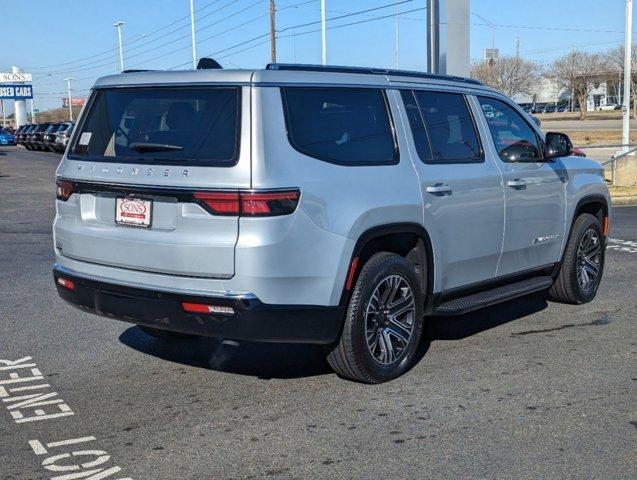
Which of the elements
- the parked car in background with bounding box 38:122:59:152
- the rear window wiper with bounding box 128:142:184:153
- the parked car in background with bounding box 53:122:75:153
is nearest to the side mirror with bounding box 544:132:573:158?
the rear window wiper with bounding box 128:142:184:153

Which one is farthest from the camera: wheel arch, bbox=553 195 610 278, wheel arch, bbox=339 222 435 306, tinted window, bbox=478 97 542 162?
wheel arch, bbox=553 195 610 278

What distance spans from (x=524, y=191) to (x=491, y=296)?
90cm

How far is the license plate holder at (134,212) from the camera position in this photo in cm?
488

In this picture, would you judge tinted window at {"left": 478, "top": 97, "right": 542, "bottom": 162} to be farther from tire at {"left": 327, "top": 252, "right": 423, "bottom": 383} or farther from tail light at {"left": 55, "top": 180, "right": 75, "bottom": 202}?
tail light at {"left": 55, "top": 180, "right": 75, "bottom": 202}

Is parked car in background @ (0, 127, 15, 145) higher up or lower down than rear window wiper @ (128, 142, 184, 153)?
lower down

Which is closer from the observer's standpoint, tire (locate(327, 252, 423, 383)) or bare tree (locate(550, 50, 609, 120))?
tire (locate(327, 252, 423, 383))

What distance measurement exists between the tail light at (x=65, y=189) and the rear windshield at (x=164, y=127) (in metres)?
0.21

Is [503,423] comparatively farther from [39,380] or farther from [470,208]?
[39,380]

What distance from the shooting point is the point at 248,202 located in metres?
4.55

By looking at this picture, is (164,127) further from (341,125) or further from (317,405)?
(317,405)

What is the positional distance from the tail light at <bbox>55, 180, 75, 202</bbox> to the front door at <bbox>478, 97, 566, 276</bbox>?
3049 mm

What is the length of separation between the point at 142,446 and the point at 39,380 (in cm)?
148

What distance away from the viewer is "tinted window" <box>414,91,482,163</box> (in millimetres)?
5848

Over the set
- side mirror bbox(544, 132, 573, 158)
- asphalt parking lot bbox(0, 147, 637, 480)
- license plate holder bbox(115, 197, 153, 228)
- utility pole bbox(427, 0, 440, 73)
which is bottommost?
asphalt parking lot bbox(0, 147, 637, 480)
